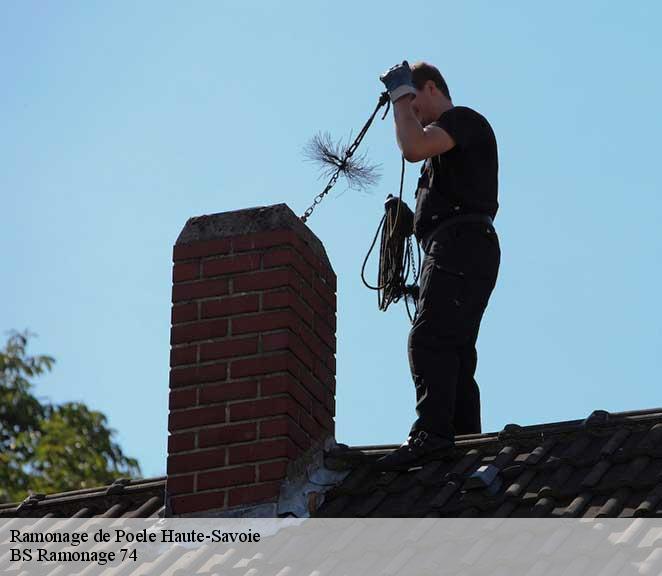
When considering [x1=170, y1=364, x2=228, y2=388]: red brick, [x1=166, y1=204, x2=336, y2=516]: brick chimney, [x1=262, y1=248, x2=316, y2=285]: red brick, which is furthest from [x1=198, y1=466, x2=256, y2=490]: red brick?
[x1=262, y1=248, x2=316, y2=285]: red brick

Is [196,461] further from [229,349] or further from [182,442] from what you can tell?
[229,349]

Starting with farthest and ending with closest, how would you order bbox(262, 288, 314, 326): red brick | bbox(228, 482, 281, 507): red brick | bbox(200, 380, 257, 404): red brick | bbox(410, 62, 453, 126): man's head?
1. bbox(410, 62, 453, 126): man's head
2. bbox(262, 288, 314, 326): red brick
3. bbox(200, 380, 257, 404): red brick
4. bbox(228, 482, 281, 507): red brick

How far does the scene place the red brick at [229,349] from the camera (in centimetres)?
654

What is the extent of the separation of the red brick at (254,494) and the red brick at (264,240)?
1068mm

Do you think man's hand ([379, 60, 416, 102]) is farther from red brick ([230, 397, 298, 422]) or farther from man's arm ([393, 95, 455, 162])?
red brick ([230, 397, 298, 422])

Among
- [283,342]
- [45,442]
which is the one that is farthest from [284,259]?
[45,442]

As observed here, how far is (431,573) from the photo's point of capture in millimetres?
5363

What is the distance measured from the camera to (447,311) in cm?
661

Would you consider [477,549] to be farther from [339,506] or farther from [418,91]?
[418,91]

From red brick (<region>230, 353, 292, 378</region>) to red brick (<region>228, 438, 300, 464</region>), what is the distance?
0.30m

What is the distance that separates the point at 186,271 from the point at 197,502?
105 centimetres

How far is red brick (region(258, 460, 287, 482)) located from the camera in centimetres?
626

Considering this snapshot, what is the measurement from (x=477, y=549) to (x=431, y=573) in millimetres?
195

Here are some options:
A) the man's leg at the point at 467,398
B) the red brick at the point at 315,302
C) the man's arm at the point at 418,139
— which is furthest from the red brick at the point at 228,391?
the man's arm at the point at 418,139
